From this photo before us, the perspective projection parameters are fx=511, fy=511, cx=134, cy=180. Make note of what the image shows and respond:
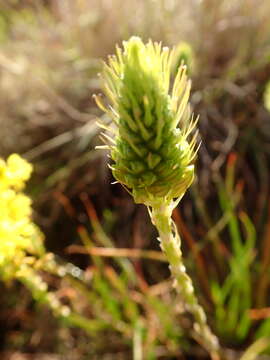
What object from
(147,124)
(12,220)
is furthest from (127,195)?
(147,124)

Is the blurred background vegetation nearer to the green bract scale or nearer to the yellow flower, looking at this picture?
the yellow flower

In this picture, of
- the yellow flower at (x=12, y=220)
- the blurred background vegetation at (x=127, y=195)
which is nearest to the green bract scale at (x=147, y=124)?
the yellow flower at (x=12, y=220)

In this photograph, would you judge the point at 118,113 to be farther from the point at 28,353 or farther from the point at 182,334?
the point at 28,353

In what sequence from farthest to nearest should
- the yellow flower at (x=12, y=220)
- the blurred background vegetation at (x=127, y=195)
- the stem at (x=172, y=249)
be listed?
the blurred background vegetation at (x=127, y=195)
the yellow flower at (x=12, y=220)
the stem at (x=172, y=249)

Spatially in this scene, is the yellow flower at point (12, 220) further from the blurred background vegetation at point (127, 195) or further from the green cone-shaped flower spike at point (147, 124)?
the blurred background vegetation at point (127, 195)

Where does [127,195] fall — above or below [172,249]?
above

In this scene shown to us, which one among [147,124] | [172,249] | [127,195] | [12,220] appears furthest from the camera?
[127,195]

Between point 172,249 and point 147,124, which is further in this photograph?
point 172,249

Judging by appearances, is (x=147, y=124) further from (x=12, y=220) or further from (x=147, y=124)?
(x=12, y=220)
